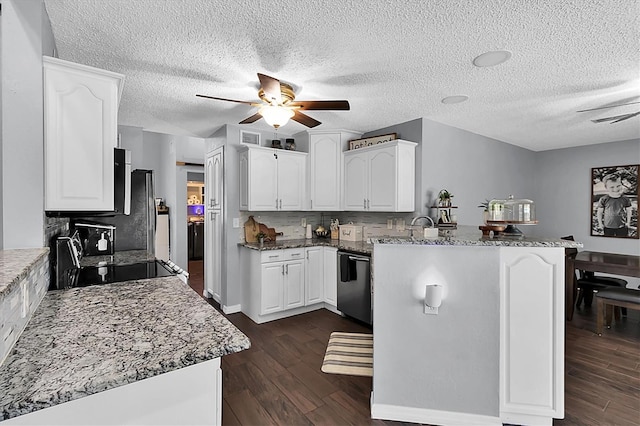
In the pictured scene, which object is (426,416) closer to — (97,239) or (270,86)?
(270,86)

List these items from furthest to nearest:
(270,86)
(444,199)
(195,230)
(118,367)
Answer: (195,230)
(444,199)
(270,86)
(118,367)

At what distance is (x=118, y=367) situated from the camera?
0.91m

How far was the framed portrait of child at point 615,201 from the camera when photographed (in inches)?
190

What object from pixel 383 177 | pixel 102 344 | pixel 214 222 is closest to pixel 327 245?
pixel 383 177

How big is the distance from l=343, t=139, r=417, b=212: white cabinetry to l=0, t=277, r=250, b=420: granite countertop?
2.71 meters

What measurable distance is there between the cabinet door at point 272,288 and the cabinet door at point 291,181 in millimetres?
821

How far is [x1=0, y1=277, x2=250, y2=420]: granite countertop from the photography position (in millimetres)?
822

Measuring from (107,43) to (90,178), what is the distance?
98 cm

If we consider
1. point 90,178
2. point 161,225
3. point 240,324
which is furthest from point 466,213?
point 161,225

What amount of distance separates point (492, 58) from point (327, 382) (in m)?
2.69

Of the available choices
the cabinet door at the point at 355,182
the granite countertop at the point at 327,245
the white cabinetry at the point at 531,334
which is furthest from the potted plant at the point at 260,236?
the white cabinetry at the point at 531,334

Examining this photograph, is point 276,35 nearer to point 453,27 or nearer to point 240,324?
point 453,27

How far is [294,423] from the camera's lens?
2.00 meters

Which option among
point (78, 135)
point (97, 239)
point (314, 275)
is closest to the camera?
point (78, 135)
